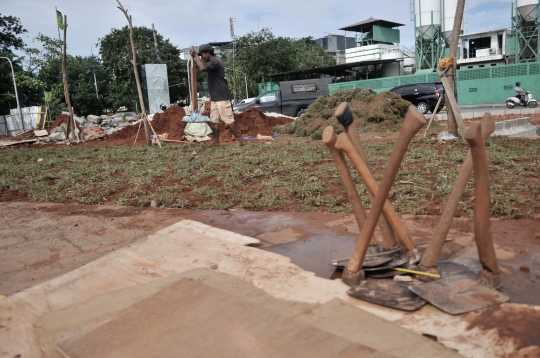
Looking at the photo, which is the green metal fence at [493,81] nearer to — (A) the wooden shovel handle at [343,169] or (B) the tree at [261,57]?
(B) the tree at [261,57]

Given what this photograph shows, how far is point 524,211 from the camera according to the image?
3.47 metres

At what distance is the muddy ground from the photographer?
2664mm

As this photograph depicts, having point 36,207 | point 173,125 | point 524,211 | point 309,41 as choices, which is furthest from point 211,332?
point 309,41

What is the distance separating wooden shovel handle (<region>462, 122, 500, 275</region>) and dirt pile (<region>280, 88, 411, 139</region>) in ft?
27.6

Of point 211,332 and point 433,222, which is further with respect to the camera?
point 433,222

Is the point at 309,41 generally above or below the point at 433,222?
above

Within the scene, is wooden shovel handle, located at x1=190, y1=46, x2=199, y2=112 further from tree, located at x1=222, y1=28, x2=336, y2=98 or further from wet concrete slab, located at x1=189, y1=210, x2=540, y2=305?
tree, located at x1=222, y1=28, x2=336, y2=98

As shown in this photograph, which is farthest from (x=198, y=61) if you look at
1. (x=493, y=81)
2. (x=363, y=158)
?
(x=493, y=81)

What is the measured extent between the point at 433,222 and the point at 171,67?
1590 inches

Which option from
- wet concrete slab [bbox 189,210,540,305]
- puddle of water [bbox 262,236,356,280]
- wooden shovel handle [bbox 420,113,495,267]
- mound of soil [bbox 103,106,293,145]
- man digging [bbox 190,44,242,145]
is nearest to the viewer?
wooden shovel handle [bbox 420,113,495,267]

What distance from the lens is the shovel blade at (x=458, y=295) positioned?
6.63ft

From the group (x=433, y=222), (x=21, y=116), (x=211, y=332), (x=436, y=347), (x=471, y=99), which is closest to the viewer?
(x=436, y=347)

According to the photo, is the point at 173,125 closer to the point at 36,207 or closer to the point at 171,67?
the point at 36,207

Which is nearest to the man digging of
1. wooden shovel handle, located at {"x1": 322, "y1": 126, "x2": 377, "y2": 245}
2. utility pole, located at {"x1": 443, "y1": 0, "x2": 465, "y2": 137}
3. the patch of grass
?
the patch of grass
